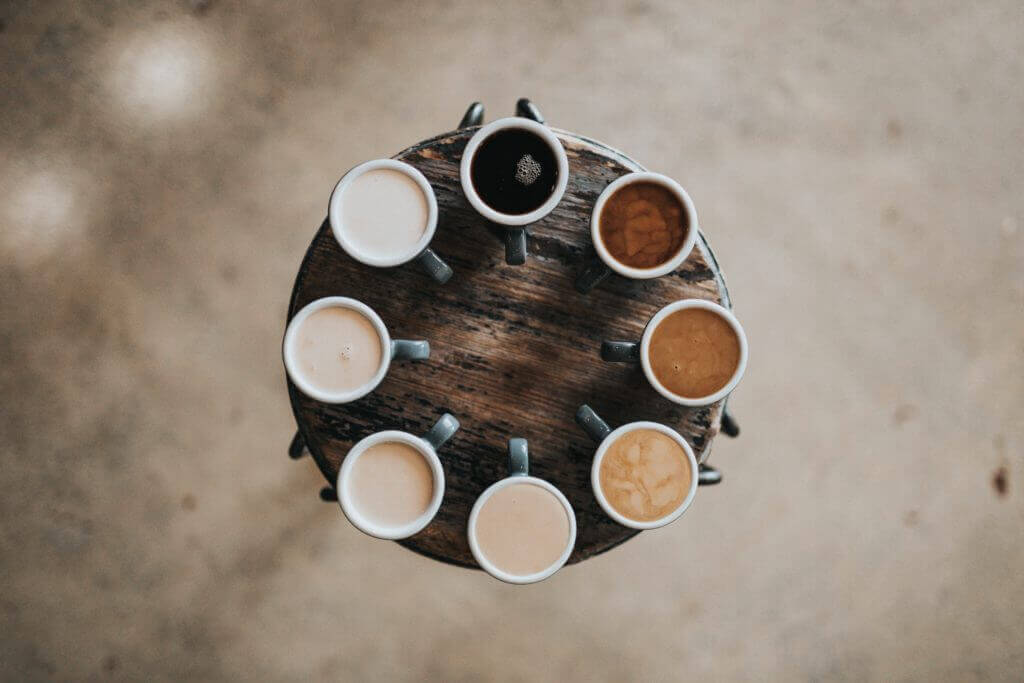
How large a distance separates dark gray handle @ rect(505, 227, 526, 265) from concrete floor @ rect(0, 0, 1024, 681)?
1.03 meters

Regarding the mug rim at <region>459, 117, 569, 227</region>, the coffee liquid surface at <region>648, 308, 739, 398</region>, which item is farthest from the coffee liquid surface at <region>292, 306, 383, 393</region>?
the coffee liquid surface at <region>648, 308, 739, 398</region>

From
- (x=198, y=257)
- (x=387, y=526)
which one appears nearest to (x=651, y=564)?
(x=387, y=526)

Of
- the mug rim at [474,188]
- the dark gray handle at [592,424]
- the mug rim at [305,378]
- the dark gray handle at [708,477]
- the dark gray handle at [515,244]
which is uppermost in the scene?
the mug rim at [474,188]

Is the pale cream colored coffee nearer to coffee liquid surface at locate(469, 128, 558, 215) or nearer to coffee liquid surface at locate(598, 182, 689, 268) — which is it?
coffee liquid surface at locate(469, 128, 558, 215)

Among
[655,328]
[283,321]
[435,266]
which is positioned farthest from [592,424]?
[283,321]

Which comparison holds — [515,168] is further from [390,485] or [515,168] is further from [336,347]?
[390,485]

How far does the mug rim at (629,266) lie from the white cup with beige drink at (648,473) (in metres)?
0.29

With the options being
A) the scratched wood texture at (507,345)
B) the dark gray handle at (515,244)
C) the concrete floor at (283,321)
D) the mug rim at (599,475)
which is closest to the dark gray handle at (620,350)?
the scratched wood texture at (507,345)

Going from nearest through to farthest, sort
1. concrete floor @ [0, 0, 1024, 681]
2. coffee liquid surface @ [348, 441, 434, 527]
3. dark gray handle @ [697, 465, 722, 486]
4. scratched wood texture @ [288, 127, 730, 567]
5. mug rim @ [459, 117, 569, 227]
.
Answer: mug rim @ [459, 117, 569, 227], coffee liquid surface @ [348, 441, 434, 527], scratched wood texture @ [288, 127, 730, 567], dark gray handle @ [697, 465, 722, 486], concrete floor @ [0, 0, 1024, 681]

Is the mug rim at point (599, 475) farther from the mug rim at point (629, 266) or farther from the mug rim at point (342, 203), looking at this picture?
the mug rim at point (342, 203)

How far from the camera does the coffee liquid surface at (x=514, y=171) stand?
1.16 meters

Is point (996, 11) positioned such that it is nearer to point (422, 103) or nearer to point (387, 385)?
point (422, 103)

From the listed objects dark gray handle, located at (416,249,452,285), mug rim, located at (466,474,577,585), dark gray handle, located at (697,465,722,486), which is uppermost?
dark gray handle, located at (416,249,452,285)

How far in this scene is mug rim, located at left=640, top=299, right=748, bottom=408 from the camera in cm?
114
